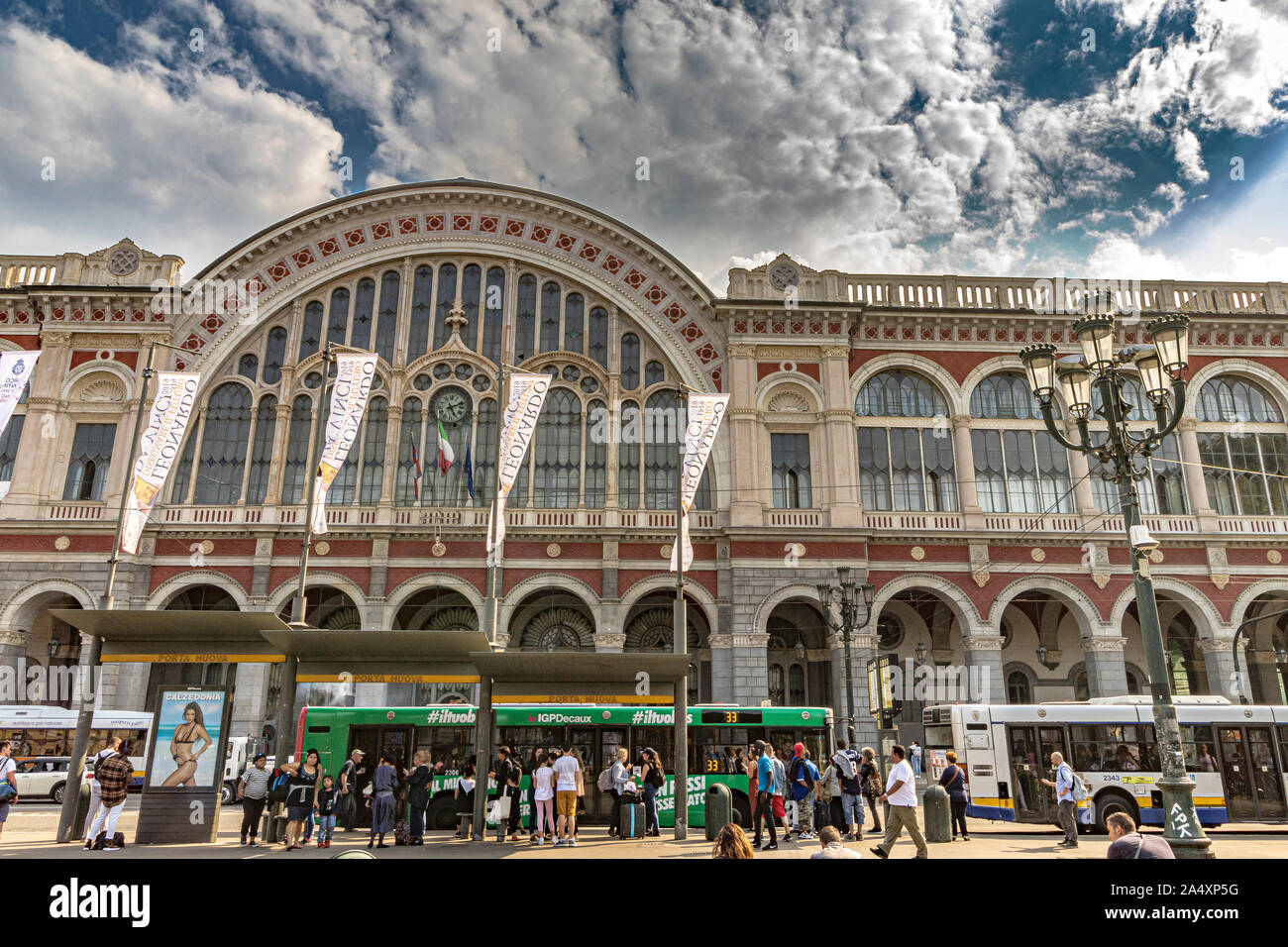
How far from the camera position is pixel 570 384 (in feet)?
116

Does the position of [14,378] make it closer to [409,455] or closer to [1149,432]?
[409,455]

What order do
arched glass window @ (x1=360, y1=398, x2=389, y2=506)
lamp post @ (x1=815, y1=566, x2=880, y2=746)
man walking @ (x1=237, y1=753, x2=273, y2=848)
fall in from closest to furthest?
1. man walking @ (x1=237, y1=753, x2=273, y2=848)
2. lamp post @ (x1=815, y1=566, x2=880, y2=746)
3. arched glass window @ (x1=360, y1=398, x2=389, y2=506)

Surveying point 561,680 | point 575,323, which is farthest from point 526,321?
point 561,680

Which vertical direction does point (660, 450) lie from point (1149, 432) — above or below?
above

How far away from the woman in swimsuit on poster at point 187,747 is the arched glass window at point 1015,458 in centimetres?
2805

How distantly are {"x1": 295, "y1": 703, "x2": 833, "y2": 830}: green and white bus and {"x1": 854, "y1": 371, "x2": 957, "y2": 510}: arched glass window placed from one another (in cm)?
1525

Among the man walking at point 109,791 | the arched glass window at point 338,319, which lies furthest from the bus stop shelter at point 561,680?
the arched glass window at point 338,319

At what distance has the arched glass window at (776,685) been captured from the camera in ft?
114

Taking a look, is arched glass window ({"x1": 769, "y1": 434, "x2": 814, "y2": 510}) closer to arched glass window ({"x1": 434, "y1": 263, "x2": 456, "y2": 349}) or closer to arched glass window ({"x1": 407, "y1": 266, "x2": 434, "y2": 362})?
arched glass window ({"x1": 434, "y1": 263, "x2": 456, "y2": 349})

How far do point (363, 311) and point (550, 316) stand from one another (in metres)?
7.89

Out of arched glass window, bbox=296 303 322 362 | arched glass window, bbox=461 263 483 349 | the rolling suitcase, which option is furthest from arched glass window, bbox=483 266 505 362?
the rolling suitcase

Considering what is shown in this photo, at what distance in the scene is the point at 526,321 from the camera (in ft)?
118

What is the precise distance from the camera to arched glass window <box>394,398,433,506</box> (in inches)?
1315
